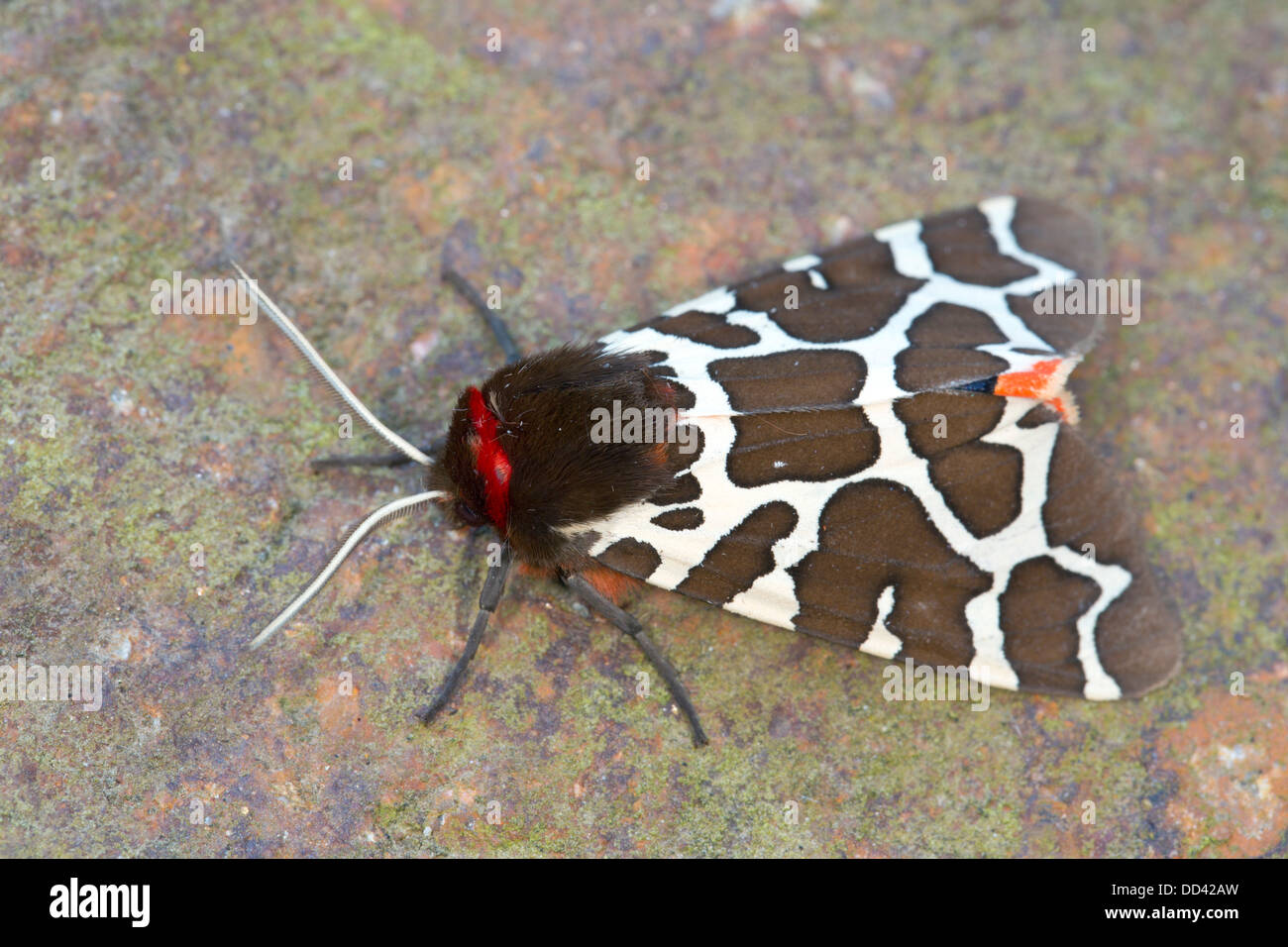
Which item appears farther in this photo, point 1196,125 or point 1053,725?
point 1196,125

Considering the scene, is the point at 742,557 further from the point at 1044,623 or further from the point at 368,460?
the point at 368,460

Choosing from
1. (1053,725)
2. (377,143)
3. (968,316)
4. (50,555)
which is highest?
(377,143)

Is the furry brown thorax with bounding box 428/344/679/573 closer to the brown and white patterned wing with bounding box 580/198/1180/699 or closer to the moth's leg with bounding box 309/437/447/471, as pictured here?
the brown and white patterned wing with bounding box 580/198/1180/699

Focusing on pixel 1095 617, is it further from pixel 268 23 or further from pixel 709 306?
pixel 268 23

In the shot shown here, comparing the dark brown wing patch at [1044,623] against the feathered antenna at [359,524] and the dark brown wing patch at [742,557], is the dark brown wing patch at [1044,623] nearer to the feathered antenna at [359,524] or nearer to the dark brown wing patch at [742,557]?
the dark brown wing patch at [742,557]

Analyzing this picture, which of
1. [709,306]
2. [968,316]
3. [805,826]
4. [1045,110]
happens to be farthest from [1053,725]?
[1045,110]

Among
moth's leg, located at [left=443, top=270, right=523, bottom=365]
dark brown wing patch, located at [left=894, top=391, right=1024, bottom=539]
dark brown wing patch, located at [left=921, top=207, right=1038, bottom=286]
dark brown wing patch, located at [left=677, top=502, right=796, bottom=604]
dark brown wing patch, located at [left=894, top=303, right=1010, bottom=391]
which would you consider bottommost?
dark brown wing patch, located at [left=677, top=502, right=796, bottom=604]

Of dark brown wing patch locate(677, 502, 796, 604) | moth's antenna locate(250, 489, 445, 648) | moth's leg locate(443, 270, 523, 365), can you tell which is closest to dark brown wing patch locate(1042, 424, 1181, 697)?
dark brown wing patch locate(677, 502, 796, 604)
